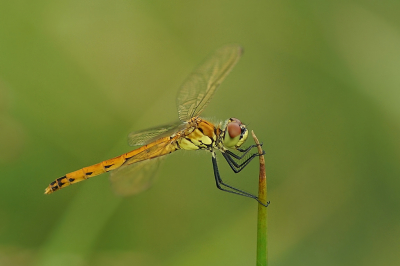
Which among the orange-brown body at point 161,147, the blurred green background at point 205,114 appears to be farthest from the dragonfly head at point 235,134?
the blurred green background at point 205,114

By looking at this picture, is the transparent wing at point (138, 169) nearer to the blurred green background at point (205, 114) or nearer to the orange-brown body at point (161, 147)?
the orange-brown body at point (161, 147)

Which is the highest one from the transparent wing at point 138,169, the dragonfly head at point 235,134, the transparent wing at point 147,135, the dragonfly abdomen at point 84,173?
the dragonfly head at point 235,134

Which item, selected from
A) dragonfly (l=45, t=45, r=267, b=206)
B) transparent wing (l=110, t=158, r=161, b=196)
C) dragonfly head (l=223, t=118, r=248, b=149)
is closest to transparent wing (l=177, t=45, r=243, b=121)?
dragonfly (l=45, t=45, r=267, b=206)

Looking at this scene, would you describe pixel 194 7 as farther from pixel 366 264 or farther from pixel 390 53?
pixel 366 264

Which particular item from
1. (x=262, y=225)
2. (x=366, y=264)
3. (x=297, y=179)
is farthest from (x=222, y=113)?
(x=262, y=225)

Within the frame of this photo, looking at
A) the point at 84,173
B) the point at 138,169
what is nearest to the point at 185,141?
the point at 138,169

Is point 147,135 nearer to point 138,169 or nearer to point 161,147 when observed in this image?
point 161,147
